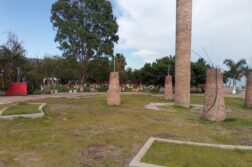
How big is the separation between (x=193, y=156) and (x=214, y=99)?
512 cm

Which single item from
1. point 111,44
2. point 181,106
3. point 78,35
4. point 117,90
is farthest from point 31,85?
point 181,106

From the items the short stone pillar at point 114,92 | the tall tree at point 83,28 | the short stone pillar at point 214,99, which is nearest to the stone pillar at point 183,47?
the short stone pillar at point 114,92

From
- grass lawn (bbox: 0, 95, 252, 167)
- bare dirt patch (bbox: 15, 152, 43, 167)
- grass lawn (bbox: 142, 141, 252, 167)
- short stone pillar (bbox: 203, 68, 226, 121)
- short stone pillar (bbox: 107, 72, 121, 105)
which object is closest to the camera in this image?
grass lawn (bbox: 142, 141, 252, 167)

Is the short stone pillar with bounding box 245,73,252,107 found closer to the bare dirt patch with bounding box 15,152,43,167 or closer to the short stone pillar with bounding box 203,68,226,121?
the short stone pillar with bounding box 203,68,226,121

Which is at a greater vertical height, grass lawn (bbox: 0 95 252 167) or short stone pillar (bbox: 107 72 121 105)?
short stone pillar (bbox: 107 72 121 105)

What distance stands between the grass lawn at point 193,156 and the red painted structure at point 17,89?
22.5 m

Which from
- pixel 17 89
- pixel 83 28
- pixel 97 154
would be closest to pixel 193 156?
pixel 97 154

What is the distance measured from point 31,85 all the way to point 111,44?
12427 mm

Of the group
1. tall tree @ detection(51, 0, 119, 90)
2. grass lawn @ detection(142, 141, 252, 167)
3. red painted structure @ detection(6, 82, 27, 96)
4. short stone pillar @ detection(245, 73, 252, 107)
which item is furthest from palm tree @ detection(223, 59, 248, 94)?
grass lawn @ detection(142, 141, 252, 167)

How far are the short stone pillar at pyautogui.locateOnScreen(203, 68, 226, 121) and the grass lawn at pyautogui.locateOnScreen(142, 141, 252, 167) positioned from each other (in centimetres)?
436

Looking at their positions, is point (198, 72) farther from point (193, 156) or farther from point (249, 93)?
point (193, 156)

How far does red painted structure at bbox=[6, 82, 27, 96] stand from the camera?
Result: 2440 cm

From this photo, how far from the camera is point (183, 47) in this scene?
14.6m

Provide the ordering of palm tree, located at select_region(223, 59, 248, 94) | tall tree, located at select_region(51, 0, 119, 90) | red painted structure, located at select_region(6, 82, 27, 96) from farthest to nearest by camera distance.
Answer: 1. palm tree, located at select_region(223, 59, 248, 94)
2. tall tree, located at select_region(51, 0, 119, 90)
3. red painted structure, located at select_region(6, 82, 27, 96)
